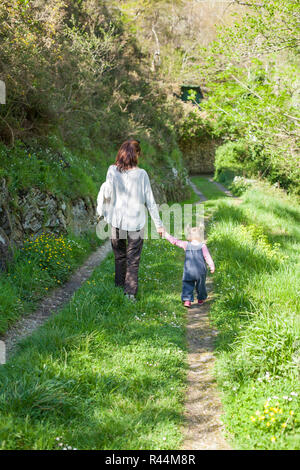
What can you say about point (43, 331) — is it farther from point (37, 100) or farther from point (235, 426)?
point (37, 100)

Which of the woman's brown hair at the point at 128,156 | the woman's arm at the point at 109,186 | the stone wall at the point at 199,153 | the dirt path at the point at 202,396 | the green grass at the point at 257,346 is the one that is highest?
the stone wall at the point at 199,153

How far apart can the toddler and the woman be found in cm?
70

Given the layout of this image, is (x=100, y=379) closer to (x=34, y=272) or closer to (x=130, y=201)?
(x=130, y=201)

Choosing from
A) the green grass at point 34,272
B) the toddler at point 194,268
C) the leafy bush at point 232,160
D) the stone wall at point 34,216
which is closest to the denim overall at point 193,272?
the toddler at point 194,268

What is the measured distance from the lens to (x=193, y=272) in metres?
5.74

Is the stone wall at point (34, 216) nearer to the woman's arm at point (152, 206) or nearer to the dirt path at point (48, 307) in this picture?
the dirt path at point (48, 307)

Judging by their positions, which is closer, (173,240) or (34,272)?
(173,240)

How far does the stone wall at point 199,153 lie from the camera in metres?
37.7

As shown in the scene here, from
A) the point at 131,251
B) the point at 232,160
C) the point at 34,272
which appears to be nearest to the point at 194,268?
the point at 131,251

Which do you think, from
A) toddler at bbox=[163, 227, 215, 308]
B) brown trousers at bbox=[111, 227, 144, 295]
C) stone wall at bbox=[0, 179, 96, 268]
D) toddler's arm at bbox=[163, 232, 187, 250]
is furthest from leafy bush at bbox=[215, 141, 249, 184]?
brown trousers at bbox=[111, 227, 144, 295]

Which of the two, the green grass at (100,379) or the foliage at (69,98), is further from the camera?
the foliage at (69,98)

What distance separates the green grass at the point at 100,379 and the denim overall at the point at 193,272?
529mm

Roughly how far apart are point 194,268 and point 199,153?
34.1 m

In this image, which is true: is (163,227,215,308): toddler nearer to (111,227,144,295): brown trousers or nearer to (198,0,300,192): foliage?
(111,227,144,295): brown trousers
